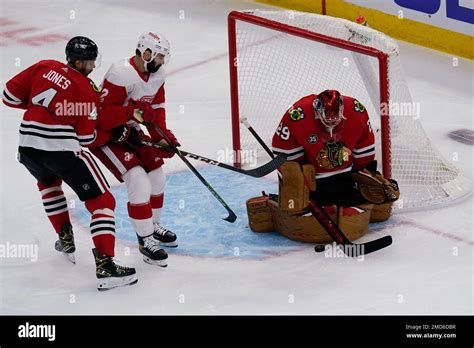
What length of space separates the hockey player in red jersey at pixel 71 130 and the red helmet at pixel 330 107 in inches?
35.7

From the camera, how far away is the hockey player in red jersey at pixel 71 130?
4.83m

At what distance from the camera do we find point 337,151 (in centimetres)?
525

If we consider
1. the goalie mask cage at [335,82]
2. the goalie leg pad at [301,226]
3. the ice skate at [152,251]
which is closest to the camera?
the ice skate at [152,251]

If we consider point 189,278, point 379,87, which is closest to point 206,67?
point 379,87

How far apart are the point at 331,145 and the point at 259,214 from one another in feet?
1.53

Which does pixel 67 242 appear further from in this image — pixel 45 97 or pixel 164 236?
pixel 45 97

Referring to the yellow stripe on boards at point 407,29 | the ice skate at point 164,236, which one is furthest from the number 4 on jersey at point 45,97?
the yellow stripe on boards at point 407,29

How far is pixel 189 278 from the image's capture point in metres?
5.10

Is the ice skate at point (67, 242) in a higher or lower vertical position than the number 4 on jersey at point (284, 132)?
lower

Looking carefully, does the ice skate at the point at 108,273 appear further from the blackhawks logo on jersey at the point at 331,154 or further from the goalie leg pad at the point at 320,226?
the blackhawks logo on jersey at the point at 331,154

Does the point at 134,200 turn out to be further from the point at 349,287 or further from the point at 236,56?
the point at 236,56

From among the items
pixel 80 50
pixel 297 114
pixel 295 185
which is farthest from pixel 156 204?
pixel 80 50

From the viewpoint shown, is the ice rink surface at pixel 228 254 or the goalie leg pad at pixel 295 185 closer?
the ice rink surface at pixel 228 254
